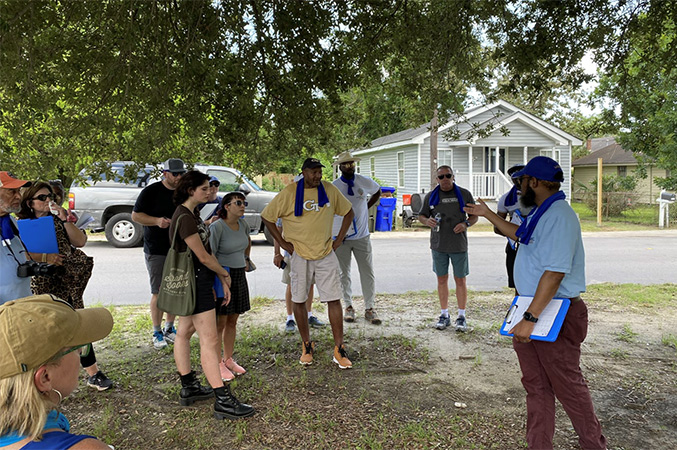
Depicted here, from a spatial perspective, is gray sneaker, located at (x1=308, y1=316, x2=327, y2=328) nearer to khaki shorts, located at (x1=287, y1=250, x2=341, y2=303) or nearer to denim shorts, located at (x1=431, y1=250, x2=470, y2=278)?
khaki shorts, located at (x1=287, y1=250, x2=341, y2=303)

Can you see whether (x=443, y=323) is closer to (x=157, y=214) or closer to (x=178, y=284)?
(x=178, y=284)

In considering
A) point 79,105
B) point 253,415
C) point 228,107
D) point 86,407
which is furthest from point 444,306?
point 79,105

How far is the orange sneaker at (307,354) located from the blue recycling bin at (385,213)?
1183cm

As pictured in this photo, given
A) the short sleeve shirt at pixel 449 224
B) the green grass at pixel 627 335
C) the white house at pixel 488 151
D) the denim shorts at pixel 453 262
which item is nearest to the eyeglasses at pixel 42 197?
the short sleeve shirt at pixel 449 224

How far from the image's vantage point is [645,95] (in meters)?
5.93

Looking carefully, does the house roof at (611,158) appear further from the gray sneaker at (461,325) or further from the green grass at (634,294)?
the gray sneaker at (461,325)

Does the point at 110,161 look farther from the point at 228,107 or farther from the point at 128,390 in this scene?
the point at 128,390

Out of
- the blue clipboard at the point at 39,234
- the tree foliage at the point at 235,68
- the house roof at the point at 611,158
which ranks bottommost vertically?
the blue clipboard at the point at 39,234

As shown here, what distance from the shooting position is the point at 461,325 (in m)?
5.94

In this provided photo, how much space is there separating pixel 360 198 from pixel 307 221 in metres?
1.61

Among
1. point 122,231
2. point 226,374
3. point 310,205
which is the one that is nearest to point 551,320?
point 310,205

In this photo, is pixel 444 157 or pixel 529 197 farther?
pixel 444 157

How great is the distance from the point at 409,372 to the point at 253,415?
5.18 ft

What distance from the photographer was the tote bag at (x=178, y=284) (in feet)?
12.6
